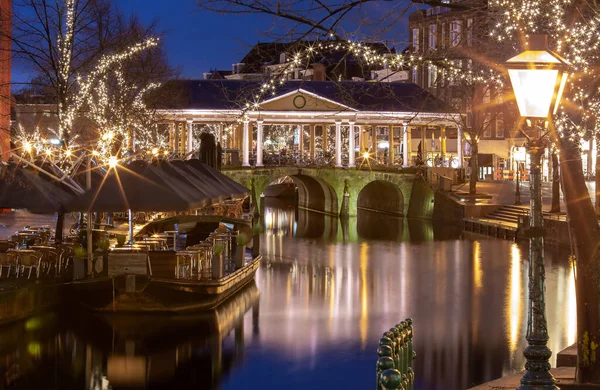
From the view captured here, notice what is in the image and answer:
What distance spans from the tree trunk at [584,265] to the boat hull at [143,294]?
11.1 meters

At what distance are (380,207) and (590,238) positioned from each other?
187 feet

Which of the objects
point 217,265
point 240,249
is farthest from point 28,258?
point 240,249

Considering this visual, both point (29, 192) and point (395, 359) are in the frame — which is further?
point (29, 192)

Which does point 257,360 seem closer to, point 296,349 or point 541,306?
point 296,349

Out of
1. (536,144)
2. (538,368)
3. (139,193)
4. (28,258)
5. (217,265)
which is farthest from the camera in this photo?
(217,265)

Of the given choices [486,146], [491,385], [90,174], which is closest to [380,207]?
[486,146]

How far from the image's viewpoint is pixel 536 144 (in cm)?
948

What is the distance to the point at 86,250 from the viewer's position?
22.2 m

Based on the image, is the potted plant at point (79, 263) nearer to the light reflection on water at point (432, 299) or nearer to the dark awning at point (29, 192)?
the dark awning at point (29, 192)

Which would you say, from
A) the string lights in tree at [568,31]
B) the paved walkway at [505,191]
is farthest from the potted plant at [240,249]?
the paved walkway at [505,191]

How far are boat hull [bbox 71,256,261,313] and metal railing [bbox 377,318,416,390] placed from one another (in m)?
11.8

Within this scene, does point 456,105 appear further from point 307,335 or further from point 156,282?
point 307,335

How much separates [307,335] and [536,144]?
474 inches

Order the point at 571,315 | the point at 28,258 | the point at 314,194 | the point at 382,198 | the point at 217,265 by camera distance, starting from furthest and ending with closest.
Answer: the point at 314,194, the point at 382,198, the point at 571,315, the point at 217,265, the point at 28,258
